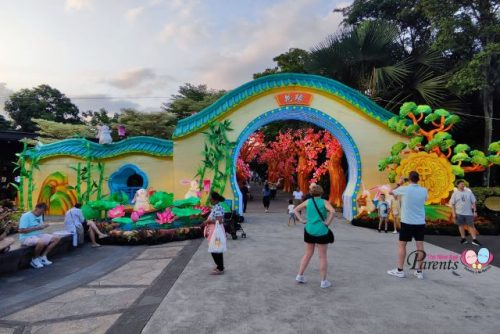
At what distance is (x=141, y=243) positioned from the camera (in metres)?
8.60

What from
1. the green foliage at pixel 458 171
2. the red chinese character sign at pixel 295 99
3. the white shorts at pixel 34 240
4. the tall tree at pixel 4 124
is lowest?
the white shorts at pixel 34 240

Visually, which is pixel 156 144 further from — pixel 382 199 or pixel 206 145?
pixel 382 199

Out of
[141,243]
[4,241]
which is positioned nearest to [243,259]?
[141,243]

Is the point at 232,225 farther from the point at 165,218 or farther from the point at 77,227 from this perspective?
the point at 77,227

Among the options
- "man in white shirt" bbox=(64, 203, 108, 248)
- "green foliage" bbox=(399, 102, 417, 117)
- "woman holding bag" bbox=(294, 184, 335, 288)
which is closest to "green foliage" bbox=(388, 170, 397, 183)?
"green foliage" bbox=(399, 102, 417, 117)

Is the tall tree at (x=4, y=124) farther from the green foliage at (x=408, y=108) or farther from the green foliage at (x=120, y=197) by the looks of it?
the green foliage at (x=408, y=108)

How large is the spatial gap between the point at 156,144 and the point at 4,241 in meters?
7.51

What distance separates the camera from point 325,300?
442cm

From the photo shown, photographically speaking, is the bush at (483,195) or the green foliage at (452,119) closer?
the bush at (483,195)

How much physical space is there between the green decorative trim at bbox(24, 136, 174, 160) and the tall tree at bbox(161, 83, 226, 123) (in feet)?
40.4

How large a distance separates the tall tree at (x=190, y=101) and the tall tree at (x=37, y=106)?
14.1 meters

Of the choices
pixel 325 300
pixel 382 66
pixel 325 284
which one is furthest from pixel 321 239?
pixel 382 66

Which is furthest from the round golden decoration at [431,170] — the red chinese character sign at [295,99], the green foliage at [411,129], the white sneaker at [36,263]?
the white sneaker at [36,263]

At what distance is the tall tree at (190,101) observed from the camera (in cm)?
2597
